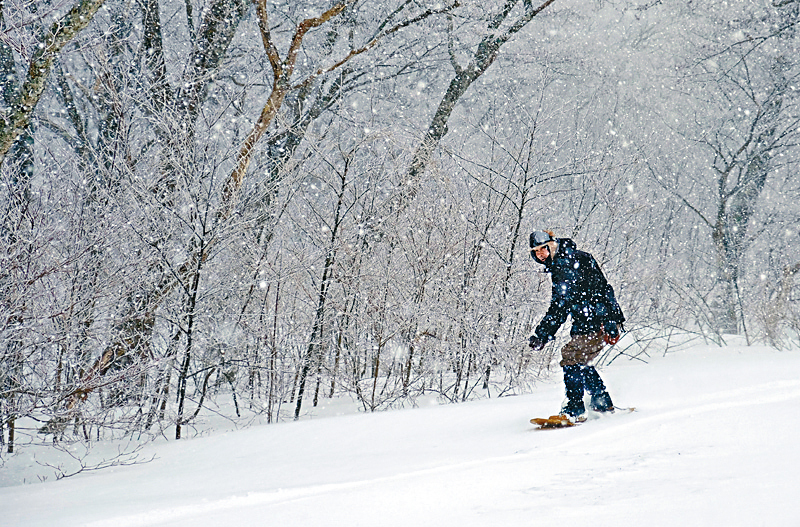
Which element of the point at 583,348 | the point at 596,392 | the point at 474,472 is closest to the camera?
the point at 474,472

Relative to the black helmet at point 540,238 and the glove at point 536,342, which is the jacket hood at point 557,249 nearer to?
the black helmet at point 540,238

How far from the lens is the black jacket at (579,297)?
4402 millimetres

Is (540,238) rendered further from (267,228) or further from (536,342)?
(267,228)

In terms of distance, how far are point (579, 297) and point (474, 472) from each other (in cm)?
173

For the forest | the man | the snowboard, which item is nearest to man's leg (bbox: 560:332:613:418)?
the man

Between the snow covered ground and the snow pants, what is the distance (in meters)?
0.48

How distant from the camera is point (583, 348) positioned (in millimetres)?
4402

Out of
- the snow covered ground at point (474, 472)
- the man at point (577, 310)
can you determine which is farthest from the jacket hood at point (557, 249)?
the snow covered ground at point (474, 472)

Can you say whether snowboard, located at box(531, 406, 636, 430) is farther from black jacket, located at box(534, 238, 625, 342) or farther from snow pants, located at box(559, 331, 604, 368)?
black jacket, located at box(534, 238, 625, 342)

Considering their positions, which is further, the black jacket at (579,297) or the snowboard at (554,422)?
the black jacket at (579,297)

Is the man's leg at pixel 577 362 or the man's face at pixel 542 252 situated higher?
the man's face at pixel 542 252

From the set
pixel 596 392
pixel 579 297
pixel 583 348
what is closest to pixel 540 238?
pixel 579 297

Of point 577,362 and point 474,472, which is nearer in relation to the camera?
point 474,472

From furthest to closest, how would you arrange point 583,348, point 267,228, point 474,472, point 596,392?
point 267,228, point 596,392, point 583,348, point 474,472
